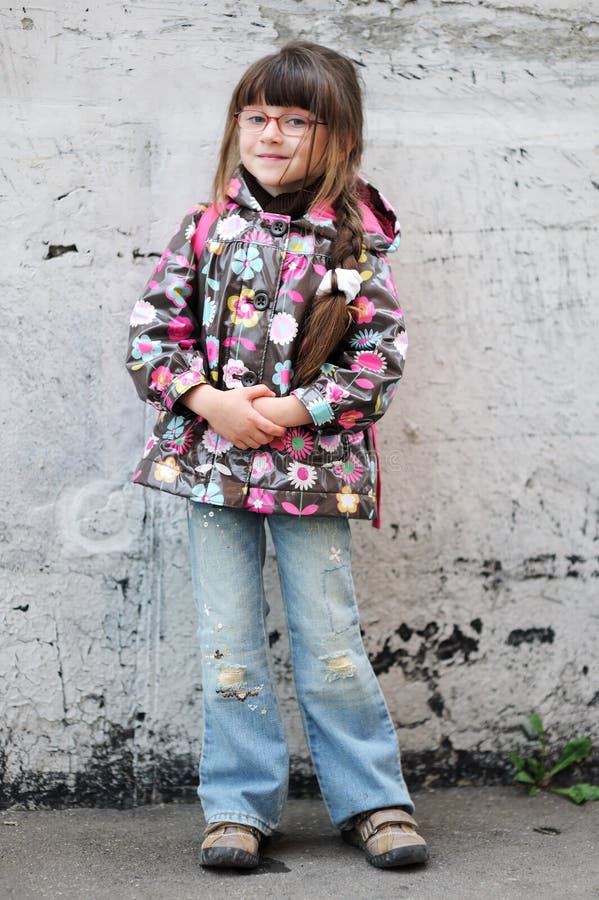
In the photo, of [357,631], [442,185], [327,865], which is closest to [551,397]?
[442,185]

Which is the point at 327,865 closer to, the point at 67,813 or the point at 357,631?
the point at 357,631

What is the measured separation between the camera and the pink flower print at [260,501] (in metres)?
2.21

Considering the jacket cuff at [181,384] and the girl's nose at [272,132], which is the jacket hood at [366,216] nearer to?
the girl's nose at [272,132]

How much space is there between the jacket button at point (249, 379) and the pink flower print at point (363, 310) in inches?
10.3

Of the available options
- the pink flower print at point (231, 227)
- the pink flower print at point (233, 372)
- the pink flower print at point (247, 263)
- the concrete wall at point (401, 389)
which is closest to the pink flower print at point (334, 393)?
the pink flower print at point (233, 372)

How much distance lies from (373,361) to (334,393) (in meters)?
0.12

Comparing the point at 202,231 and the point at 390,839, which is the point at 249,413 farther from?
the point at 390,839

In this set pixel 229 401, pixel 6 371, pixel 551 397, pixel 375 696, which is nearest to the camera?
pixel 229 401

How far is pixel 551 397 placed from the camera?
9.07 feet

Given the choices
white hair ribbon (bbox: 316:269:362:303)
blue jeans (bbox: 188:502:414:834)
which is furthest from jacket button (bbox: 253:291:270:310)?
blue jeans (bbox: 188:502:414:834)

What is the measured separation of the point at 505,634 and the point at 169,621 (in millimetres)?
914

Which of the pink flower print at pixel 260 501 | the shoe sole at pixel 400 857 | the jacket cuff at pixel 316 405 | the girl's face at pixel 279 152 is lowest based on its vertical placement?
the shoe sole at pixel 400 857

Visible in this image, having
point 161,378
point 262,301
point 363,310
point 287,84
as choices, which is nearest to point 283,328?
point 262,301

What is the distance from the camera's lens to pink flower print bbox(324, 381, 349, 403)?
2186mm
